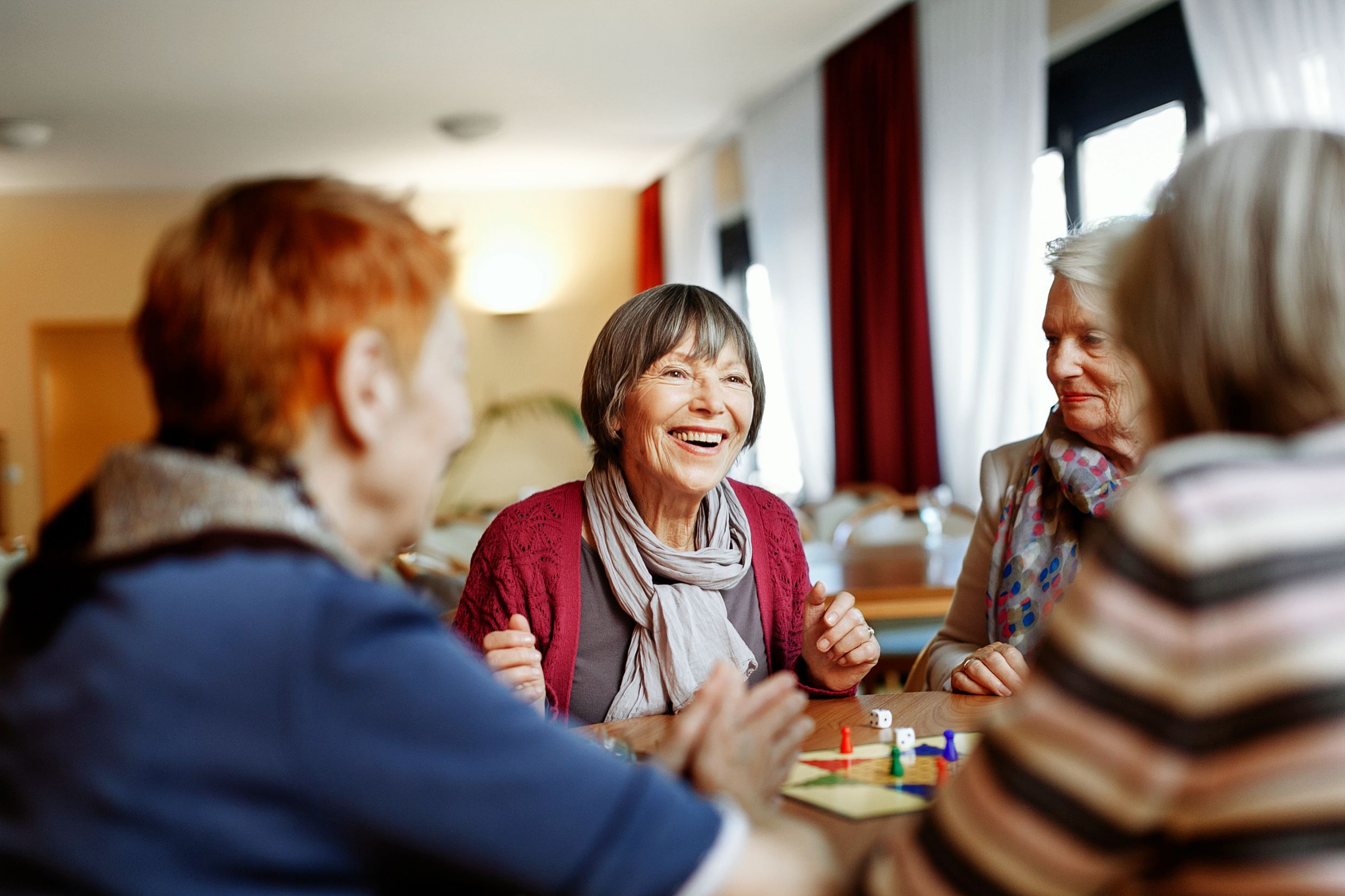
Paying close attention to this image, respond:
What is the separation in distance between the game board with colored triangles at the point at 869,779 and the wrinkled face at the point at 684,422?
2.17 feet

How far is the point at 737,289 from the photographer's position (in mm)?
8414

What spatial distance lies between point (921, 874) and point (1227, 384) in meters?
0.40

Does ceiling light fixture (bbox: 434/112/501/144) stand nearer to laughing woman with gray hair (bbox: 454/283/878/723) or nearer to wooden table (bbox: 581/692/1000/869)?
laughing woman with gray hair (bbox: 454/283/878/723)

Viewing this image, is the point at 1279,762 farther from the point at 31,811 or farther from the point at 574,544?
the point at 574,544

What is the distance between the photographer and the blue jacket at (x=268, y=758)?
0.69 meters

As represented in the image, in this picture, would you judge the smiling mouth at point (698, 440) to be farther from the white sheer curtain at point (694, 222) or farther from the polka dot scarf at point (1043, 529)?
the white sheer curtain at point (694, 222)

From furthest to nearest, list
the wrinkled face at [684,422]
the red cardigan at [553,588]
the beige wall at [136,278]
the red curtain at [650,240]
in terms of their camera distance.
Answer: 1. the red curtain at [650,240]
2. the beige wall at [136,278]
3. the wrinkled face at [684,422]
4. the red cardigan at [553,588]

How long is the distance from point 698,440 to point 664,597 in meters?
0.29

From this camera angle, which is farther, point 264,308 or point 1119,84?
point 1119,84

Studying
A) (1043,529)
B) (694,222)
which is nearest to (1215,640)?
(1043,529)

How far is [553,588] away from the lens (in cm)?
192

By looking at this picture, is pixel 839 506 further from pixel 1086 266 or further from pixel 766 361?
pixel 1086 266

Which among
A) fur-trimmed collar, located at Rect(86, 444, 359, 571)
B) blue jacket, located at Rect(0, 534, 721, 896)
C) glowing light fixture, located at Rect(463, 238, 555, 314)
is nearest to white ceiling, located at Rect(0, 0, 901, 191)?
glowing light fixture, located at Rect(463, 238, 555, 314)

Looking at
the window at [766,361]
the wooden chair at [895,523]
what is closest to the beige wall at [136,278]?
the window at [766,361]
